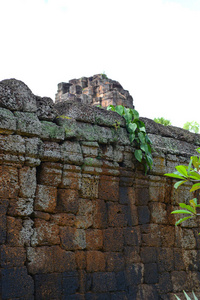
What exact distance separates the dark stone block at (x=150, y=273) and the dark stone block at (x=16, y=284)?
2.16 m

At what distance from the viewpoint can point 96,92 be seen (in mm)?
12180

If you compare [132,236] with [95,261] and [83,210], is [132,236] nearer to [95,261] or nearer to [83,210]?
[95,261]

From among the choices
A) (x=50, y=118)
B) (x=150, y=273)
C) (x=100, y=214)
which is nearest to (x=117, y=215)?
(x=100, y=214)

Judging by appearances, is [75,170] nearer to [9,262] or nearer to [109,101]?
[9,262]


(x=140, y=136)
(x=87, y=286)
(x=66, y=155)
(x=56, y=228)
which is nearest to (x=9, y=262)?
(x=56, y=228)

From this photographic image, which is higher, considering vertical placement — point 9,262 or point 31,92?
point 31,92

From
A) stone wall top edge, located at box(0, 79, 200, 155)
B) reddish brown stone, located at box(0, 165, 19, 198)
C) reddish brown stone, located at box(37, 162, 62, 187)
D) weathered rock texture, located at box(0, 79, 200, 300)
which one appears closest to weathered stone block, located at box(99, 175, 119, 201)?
weathered rock texture, located at box(0, 79, 200, 300)

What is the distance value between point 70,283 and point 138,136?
102 inches

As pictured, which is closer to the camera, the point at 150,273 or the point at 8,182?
the point at 8,182

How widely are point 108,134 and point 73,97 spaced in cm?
573

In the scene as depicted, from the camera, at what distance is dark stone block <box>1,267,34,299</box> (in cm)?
450

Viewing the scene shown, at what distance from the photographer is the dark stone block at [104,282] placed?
215 inches

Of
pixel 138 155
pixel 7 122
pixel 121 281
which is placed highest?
pixel 7 122

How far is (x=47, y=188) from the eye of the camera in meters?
5.24
